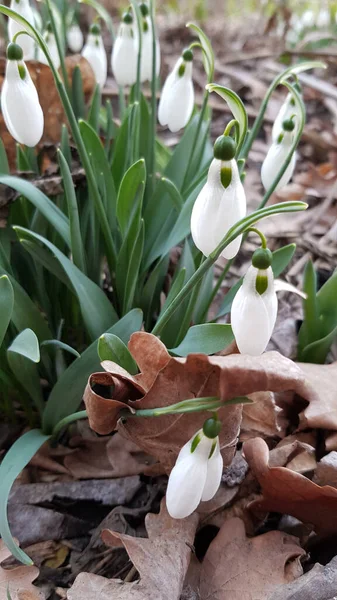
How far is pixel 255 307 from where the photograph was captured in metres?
0.90

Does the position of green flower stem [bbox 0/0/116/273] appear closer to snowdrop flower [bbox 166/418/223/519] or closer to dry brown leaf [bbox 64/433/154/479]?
dry brown leaf [bbox 64/433/154/479]

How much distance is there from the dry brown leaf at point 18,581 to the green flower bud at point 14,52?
0.98 m

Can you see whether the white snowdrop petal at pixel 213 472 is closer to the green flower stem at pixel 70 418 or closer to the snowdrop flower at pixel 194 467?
the snowdrop flower at pixel 194 467

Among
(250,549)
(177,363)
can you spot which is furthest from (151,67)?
(250,549)

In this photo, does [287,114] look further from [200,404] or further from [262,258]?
[200,404]

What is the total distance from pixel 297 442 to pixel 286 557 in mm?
245

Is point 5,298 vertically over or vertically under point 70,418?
over

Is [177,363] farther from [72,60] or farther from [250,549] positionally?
[72,60]

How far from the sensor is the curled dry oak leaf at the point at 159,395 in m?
1.04

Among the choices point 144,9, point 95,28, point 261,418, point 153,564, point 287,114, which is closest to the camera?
point 153,564

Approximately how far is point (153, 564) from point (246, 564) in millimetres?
180

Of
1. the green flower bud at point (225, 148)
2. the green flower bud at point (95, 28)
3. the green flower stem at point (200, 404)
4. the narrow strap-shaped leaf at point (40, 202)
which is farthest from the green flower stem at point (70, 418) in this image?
the green flower bud at point (95, 28)

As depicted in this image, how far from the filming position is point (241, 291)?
91 centimetres

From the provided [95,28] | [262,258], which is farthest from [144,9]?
[262,258]
